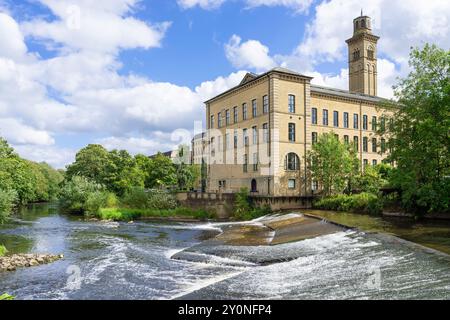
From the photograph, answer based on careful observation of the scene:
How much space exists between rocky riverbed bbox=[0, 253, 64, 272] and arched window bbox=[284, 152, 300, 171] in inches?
1052

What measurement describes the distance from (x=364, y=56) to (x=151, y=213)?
4194 centimetres

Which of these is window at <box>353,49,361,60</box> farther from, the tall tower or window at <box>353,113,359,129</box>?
window at <box>353,113,359,129</box>

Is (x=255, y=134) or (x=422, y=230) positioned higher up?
(x=255, y=134)

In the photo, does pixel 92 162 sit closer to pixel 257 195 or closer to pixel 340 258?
pixel 257 195

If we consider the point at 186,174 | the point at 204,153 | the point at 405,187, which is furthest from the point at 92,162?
the point at 405,187

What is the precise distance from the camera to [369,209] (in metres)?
30.8

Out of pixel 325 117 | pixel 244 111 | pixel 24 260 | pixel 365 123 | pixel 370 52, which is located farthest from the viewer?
pixel 370 52

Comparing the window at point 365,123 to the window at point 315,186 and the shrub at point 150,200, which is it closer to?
the window at point 315,186

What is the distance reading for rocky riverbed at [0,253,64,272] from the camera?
1609 centimetres

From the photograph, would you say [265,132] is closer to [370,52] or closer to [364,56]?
[364,56]

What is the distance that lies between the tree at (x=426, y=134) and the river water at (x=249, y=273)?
590 cm

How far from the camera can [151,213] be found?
132 ft

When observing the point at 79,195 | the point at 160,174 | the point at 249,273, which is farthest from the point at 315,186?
the point at 249,273

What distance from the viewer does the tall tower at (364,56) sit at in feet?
200
